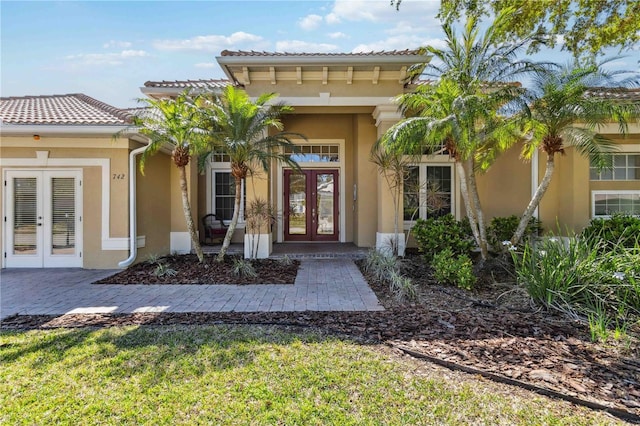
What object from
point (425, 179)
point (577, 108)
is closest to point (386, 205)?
point (425, 179)

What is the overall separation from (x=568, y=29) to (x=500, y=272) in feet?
23.0

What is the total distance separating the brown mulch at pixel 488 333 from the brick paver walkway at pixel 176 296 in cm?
34

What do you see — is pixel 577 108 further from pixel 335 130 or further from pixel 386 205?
pixel 335 130

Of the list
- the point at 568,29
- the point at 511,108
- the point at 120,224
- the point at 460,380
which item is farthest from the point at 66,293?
the point at 568,29

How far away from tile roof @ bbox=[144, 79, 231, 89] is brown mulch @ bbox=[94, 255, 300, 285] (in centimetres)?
464

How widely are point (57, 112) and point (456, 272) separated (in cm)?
1014

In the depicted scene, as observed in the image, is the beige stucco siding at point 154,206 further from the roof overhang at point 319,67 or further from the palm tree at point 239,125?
the roof overhang at point 319,67

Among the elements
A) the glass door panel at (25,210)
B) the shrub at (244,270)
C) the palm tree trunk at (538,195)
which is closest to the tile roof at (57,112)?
the glass door panel at (25,210)

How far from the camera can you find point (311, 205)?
39.9 feet

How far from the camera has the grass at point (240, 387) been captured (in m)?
2.70

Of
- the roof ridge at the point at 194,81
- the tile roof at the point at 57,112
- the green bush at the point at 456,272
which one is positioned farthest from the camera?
the roof ridge at the point at 194,81

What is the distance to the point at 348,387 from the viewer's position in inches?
122

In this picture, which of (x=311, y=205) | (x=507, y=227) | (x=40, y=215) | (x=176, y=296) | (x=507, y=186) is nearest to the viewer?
(x=176, y=296)

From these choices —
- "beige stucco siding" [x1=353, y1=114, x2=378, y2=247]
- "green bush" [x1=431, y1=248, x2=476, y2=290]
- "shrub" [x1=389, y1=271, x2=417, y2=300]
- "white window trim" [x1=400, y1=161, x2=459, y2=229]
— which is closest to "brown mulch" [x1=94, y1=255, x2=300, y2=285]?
"shrub" [x1=389, y1=271, x2=417, y2=300]
